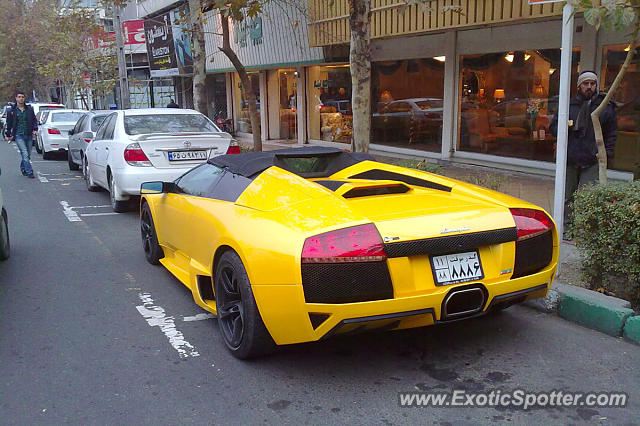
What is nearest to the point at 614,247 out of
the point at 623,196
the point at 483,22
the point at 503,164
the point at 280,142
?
the point at 623,196

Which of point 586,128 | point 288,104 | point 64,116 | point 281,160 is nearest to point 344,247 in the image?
point 281,160

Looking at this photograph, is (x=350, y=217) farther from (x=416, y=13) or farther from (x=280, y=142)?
(x=280, y=142)

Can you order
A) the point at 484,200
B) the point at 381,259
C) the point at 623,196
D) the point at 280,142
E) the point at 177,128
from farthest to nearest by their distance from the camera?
the point at 280,142 → the point at 177,128 → the point at 623,196 → the point at 484,200 → the point at 381,259

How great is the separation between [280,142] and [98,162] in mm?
11665

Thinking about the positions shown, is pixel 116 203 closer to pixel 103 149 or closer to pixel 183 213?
Result: pixel 103 149

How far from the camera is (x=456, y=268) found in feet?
12.0

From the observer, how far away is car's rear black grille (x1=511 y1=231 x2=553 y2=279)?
3.90 meters

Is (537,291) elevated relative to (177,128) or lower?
lower

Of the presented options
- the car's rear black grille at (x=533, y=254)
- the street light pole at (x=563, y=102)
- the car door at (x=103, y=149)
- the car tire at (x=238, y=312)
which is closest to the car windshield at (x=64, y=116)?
the car door at (x=103, y=149)

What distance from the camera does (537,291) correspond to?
4.04 m

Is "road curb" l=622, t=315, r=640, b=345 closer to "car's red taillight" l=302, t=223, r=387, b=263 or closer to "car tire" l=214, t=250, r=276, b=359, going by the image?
"car's red taillight" l=302, t=223, r=387, b=263

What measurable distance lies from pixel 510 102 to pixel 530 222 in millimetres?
9057

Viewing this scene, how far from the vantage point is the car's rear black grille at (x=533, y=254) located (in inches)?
154

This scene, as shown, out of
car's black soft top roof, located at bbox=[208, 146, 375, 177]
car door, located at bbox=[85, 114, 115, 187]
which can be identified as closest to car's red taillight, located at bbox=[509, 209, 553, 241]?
car's black soft top roof, located at bbox=[208, 146, 375, 177]
